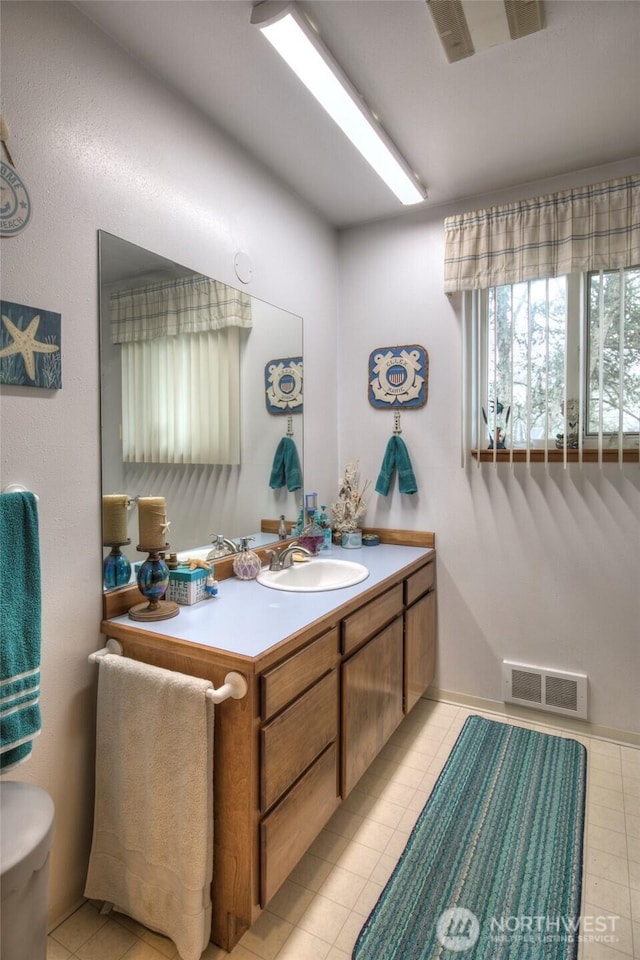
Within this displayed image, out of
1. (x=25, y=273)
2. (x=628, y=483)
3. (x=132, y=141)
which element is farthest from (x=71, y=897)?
(x=628, y=483)

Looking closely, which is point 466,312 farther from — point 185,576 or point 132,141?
point 185,576

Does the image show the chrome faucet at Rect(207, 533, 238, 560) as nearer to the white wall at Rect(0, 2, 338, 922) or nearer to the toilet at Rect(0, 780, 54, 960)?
the white wall at Rect(0, 2, 338, 922)

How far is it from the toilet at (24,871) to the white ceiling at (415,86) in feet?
6.79

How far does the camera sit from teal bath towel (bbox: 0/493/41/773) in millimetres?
1221

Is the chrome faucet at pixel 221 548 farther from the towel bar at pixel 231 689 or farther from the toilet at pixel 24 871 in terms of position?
the toilet at pixel 24 871

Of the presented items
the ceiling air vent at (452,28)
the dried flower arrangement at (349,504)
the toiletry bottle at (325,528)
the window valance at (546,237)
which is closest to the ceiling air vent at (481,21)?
the ceiling air vent at (452,28)

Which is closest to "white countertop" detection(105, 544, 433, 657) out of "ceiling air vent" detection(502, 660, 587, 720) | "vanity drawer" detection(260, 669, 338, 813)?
"vanity drawer" detection(260, 669, 338, 813)

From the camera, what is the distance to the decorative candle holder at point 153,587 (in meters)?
1.56

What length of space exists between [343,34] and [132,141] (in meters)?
0.73

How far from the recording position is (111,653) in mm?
1516

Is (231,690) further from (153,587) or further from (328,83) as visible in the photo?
(328,83)

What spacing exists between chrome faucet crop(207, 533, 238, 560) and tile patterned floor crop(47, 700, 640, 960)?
1057mm

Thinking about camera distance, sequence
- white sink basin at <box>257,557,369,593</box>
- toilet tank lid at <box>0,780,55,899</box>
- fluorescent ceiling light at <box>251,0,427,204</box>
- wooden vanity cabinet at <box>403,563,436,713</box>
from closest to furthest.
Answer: toilet tank lid at <box>0,780,55,899</box>, fluorescent ceiling light at <box>251,0,427,204</box>, white sink basin at <box>257,557,369,593</box>, wooden vanity cabinet at <box>403,563,436,713</box>

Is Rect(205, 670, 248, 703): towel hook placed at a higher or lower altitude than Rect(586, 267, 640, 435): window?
lower
